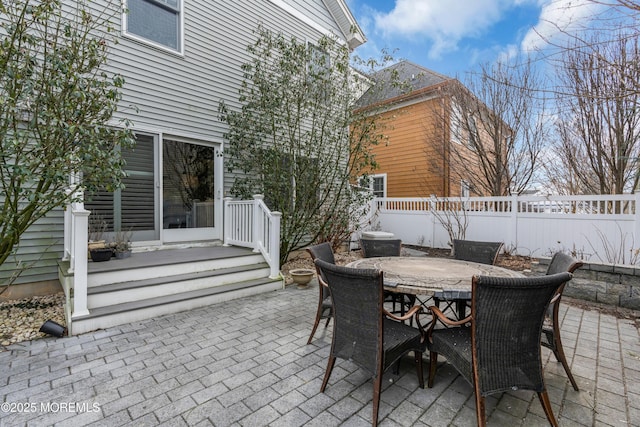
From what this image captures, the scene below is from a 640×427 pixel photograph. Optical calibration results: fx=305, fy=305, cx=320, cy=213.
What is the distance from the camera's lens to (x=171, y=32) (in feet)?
18.6

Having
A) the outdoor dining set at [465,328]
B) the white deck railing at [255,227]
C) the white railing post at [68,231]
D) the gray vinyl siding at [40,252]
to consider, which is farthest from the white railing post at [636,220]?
the gray vinyl siding at [40,252]

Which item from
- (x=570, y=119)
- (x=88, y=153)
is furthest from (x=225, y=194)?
(x=570, y=119)

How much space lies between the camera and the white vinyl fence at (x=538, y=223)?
5289 mm

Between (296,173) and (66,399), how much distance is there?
4679mm

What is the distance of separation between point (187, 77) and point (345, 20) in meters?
4.94

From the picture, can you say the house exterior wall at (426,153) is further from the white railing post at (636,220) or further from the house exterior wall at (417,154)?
the white railing post at (636,220)

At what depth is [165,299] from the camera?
12.9ft

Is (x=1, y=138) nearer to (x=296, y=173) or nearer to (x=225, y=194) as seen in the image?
(x=225, y=194)

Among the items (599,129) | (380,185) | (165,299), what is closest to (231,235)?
(165,299)

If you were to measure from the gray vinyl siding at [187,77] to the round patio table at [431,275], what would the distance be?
4394mm

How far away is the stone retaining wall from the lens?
4.02m

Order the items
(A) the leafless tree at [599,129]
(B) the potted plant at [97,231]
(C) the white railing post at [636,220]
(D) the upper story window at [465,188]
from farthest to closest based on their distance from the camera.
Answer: (D) the upper story window at [465,188] < (A) the leafless tree at [599,129] < (C) the white railing post at [636,220] < (B) the potted plant at [97,231]

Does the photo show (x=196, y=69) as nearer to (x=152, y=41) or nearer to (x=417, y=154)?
(x=152, y=41)

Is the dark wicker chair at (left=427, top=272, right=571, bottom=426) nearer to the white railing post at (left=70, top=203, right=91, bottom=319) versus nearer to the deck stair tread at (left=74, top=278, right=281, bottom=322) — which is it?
the deck stair tread at (left=74, top=278, right=281, bottom=322)
